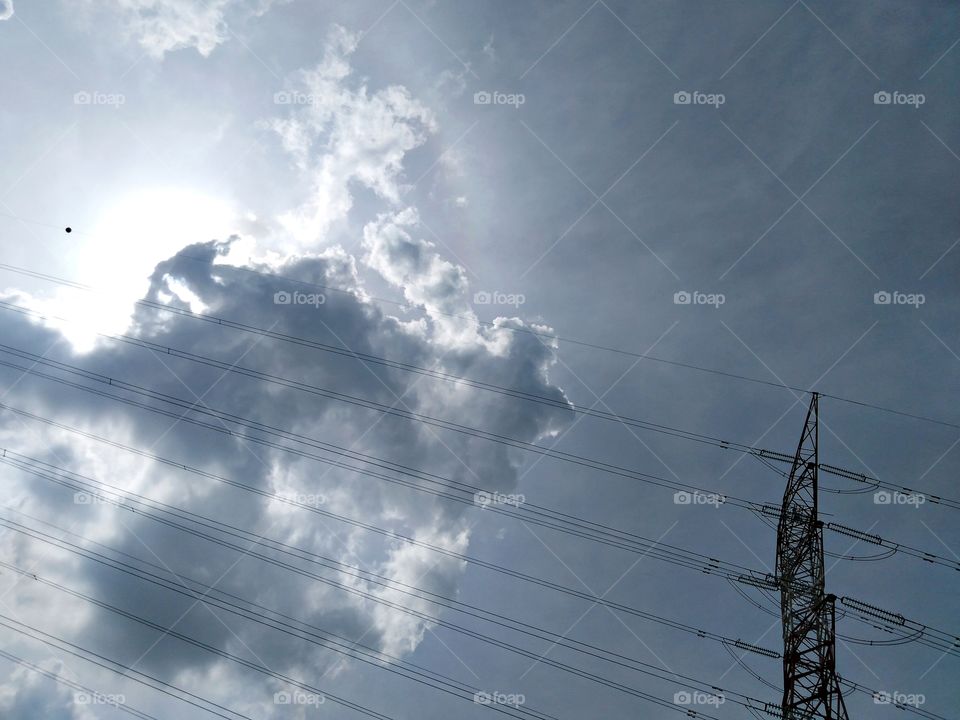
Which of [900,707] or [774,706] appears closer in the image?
[774,706]

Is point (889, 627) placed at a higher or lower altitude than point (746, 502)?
lower

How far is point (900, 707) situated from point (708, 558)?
487 inches

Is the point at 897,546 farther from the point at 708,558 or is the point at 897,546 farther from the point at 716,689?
the point at 716,689

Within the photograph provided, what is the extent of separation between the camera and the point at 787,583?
108 ft

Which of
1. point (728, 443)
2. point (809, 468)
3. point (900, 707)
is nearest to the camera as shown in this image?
→ point (900, 707)

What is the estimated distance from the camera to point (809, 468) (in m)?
35.2

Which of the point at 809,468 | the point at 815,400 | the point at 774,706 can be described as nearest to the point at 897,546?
the point at 809,468

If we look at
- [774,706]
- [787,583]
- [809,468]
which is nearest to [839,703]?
[774,706]

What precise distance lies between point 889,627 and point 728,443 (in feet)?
44.7

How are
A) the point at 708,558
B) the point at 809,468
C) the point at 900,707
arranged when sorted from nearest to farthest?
1. the point at 900,707
2. the point at 809,468
3. the point at 708,558

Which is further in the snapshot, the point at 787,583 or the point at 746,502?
the point at 746,502

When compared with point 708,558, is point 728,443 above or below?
above

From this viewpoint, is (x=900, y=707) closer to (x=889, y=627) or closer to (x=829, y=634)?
(x=889, y=627)

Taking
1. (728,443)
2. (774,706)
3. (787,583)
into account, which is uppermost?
(728,443)
